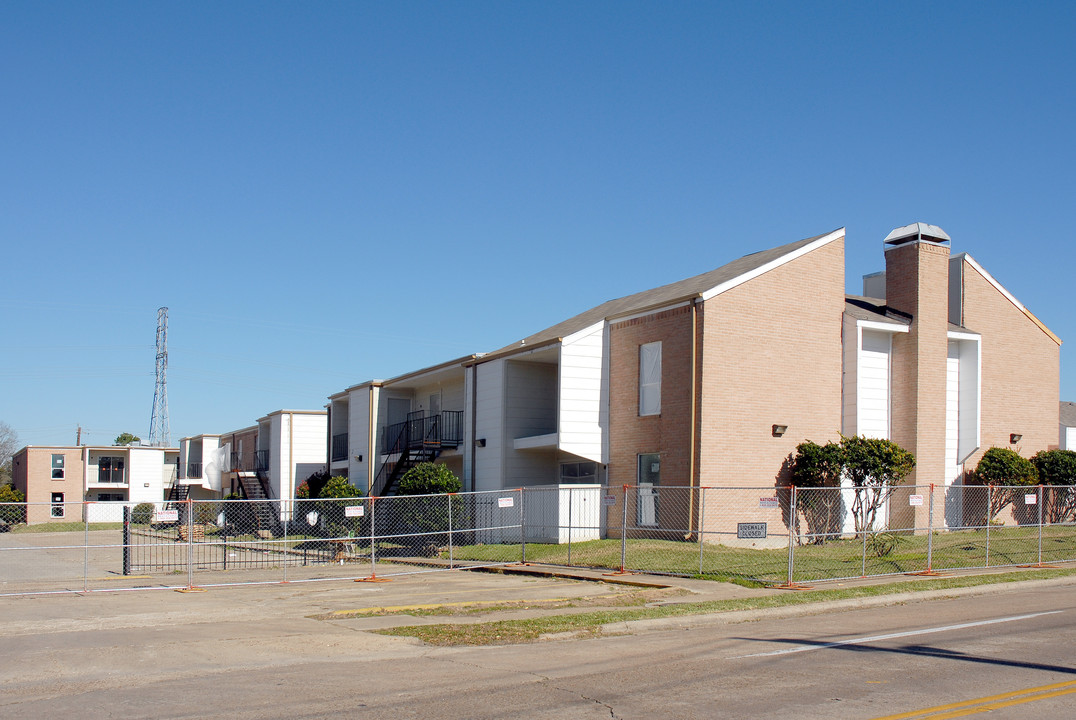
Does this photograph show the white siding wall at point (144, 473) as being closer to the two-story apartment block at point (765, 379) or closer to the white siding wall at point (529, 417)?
the two-story apartment block at point (765, 379)

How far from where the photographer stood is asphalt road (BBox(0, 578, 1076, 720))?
26.1 ft

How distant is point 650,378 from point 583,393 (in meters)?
2.06

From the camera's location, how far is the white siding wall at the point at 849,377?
87.4ft

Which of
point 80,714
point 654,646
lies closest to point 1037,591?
point 654,646

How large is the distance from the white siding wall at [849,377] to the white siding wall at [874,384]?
0.25 meters

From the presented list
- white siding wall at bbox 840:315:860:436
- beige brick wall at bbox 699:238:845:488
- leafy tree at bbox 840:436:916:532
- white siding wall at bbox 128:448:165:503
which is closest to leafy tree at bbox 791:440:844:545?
leafy tree at bbox 840:436:916:532

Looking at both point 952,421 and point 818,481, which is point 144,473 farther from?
point 952,421

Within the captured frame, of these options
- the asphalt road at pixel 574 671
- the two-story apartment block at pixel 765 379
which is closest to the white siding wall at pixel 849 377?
the two-story apartment block at pixel 765 379

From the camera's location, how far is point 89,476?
75.3 metres

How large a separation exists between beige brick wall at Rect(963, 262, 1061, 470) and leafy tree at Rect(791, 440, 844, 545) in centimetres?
593

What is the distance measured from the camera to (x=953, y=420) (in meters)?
29.1

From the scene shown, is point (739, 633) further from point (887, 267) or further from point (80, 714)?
point (887, 267)

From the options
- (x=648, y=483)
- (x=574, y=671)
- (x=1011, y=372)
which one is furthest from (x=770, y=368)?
(x=574, y=671)

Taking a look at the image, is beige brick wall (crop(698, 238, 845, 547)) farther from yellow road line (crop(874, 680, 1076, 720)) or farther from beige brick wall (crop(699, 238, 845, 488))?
yellow road line (crop(874, 680, 1076, 720))
